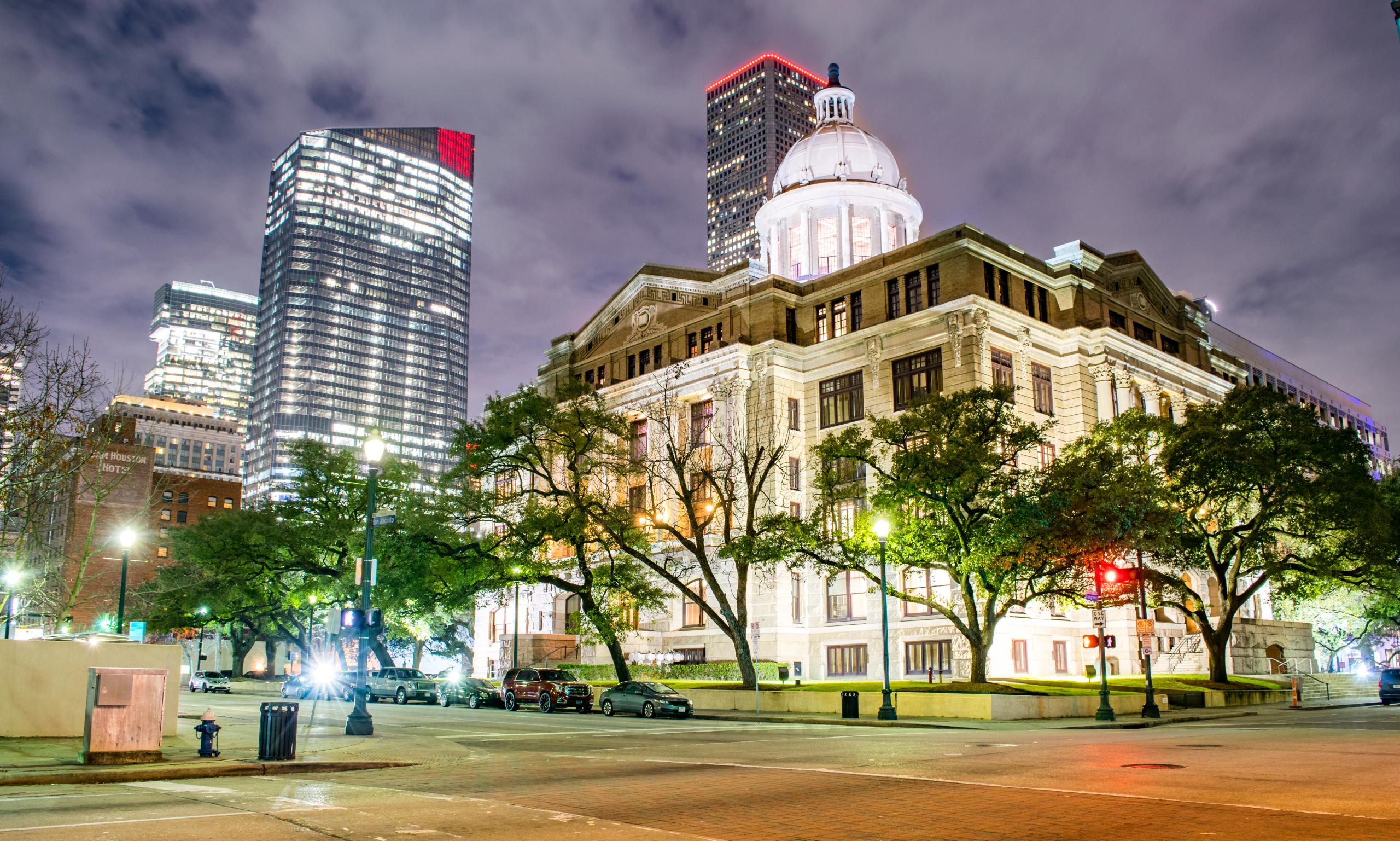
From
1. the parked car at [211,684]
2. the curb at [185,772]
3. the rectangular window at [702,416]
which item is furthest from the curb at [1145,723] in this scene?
the parked car at [211,684]

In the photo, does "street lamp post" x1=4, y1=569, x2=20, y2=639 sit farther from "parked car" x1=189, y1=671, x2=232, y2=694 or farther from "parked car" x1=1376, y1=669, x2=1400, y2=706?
"parked car" x1=1376, y1=669, x2=1400, y2=706

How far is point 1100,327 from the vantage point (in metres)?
59.4

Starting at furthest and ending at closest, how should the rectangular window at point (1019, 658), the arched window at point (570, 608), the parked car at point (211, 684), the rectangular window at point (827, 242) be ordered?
the rectangular window at point (827, 242) → the arched window at point (570, 608) → the parked car at point (211, 684) → the rectangular window at point (1019, 658)

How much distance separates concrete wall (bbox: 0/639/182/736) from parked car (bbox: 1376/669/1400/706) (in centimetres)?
4822

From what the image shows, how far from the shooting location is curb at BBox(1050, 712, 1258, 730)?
30109 mm

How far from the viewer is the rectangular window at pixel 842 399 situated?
59.5 metres

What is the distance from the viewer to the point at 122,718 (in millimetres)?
17844

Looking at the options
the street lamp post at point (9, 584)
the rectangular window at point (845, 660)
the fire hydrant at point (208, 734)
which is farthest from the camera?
the rectangular window at point (845, 660)

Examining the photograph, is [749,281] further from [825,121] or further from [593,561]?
[825,121]

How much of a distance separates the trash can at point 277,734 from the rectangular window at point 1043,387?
46912 mm

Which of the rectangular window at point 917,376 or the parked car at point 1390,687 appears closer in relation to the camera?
the parked car at point 1390,687

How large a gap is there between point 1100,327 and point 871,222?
76.8 ft

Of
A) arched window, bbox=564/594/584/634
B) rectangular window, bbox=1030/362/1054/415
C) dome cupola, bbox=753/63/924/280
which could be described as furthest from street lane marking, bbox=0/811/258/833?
dome cupola, bbox=753/63/924/280

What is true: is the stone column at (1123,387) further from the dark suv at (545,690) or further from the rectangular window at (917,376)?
the dark suv at (545,690)
